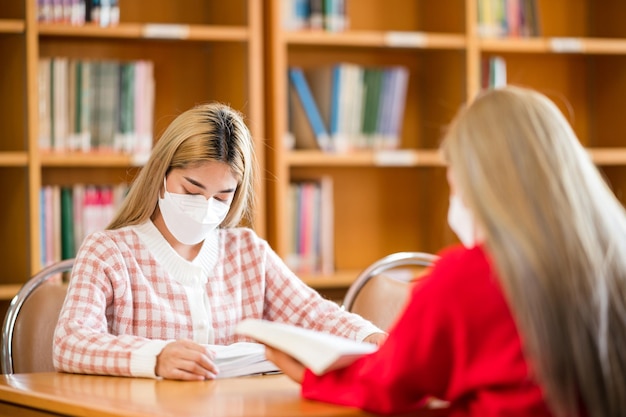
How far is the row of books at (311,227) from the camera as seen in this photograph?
3.58 m

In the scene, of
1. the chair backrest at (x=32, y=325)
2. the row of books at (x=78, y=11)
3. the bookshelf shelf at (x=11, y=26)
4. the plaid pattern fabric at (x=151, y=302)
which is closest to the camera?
the plaid pattern fabric at (x=151, y=302)

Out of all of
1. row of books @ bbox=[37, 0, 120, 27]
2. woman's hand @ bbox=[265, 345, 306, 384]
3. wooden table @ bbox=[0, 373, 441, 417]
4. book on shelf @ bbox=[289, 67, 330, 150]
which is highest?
row of books @ bbox=[37, 0, 120, 27]

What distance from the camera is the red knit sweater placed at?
4.65ft

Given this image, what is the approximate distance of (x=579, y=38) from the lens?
4078 millimetres

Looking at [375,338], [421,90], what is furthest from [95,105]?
[375,338]

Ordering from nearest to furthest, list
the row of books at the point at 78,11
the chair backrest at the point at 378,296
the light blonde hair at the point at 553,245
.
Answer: the light blonde hair at the point at 553,245 → the chair backrest at the point at 378,296 → the row of books at the point at 78,11

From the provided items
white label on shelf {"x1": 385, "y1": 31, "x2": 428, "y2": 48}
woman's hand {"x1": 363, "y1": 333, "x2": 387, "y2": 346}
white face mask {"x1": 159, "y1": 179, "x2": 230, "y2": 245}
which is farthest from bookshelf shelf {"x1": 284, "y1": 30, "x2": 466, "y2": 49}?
woman's hand {"x1": 363, "y1": 333, "x2": 387, "y2": 346}

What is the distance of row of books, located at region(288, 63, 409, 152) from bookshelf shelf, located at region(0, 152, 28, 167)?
919 millimetres

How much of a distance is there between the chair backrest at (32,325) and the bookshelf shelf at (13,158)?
882 millimetres

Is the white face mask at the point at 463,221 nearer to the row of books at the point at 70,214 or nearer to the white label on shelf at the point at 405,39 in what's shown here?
the row of books at the point at 70,214

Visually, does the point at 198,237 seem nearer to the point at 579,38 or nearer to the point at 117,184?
the point at 117,184

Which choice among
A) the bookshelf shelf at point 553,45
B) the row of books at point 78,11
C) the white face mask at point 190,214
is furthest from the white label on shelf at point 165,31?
the white face mask at point 190,214

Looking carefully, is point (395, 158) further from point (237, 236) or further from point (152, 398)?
point (152, 398)

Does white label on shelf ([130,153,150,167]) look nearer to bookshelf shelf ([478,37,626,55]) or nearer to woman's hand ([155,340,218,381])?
bookshelf shelf ([478,37,626,55])
